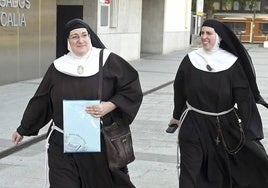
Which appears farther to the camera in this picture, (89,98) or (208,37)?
(208,37)

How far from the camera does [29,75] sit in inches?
579

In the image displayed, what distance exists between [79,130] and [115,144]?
27 centimetres

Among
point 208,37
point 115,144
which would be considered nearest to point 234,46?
point 208,37

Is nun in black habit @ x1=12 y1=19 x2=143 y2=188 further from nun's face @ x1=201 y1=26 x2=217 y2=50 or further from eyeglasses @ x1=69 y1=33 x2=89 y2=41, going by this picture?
nun's face @ x1=201 y1=26 x2=217 y2=50

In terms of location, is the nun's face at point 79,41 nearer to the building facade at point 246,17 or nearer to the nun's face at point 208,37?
the nun's face at point 208,37

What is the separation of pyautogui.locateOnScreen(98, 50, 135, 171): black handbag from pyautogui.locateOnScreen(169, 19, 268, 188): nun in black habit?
0.89 meters

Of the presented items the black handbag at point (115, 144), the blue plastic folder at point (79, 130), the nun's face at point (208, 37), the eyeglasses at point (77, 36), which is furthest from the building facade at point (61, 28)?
the nun's face at point (208, 37)

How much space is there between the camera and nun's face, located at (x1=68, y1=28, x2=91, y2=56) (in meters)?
3.82

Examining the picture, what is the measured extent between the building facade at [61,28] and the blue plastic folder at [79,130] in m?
0.58

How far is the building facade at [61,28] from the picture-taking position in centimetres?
1359

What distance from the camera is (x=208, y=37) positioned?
15.2ft

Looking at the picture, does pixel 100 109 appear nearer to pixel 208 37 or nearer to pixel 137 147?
pixel 208 37

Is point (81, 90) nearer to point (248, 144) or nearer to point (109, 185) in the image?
A: point (109, 185)

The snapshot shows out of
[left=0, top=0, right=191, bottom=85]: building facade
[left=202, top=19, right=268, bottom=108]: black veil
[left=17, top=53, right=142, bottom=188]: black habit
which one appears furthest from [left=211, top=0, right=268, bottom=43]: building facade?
[left=17, top=53, right=142, bottom=188]: black habit
